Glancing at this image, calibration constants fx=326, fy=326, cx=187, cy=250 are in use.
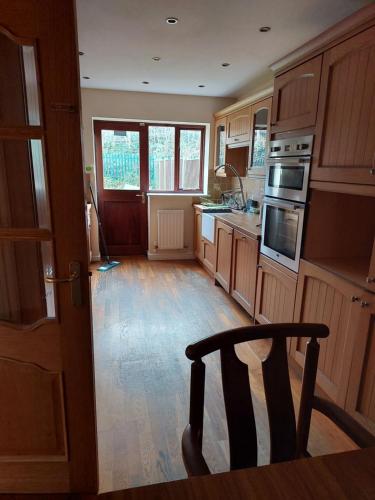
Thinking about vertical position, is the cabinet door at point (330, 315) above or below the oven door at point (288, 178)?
below

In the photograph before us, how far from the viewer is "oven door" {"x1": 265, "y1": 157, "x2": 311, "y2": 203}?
2148 millimetres

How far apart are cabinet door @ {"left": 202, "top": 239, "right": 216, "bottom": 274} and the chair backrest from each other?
9.98 ft

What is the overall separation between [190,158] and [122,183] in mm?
1145

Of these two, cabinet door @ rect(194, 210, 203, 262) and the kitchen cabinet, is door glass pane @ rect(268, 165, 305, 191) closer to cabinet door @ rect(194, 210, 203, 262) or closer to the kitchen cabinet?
the kitchen cabinet

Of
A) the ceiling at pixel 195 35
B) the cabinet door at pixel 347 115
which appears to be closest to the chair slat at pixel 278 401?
the cabinet door at pixel 347 115

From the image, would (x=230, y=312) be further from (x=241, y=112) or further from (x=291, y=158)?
(x=241, y=112)

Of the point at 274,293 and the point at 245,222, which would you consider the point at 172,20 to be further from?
the point at 274,293

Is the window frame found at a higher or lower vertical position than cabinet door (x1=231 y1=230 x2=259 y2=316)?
higher

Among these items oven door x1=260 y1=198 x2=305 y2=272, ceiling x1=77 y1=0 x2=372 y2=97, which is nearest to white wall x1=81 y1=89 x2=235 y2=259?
ceiling x1=77 y1=0 x2=372 y2=97

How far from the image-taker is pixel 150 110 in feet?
15.6

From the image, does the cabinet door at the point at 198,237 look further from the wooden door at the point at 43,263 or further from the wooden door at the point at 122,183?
the wooden door at the point at 43,263

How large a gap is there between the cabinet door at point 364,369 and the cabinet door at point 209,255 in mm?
2503

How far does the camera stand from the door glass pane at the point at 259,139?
3314mm

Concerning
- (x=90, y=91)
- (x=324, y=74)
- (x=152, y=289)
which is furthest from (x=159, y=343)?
(x=90, y=91)
